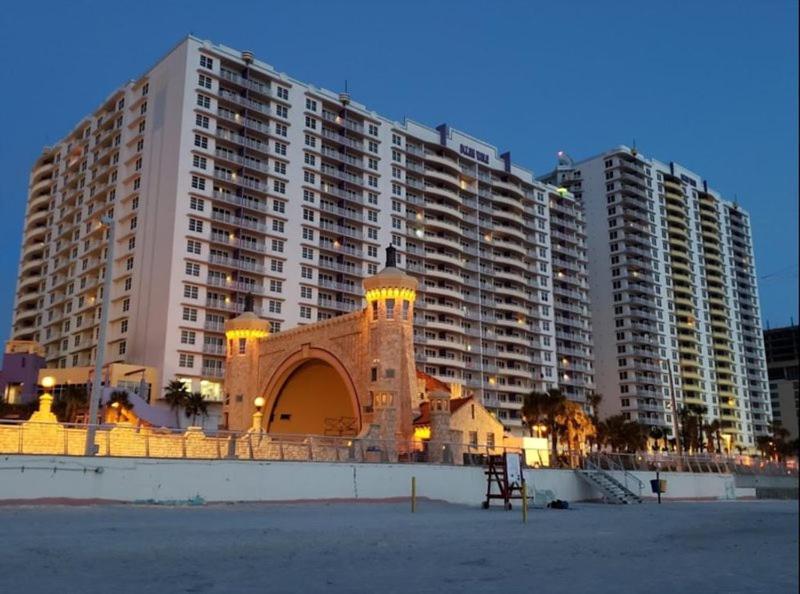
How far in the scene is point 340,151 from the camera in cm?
9019

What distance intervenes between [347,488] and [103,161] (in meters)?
68.7

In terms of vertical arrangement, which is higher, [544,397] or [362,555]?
[544,397]

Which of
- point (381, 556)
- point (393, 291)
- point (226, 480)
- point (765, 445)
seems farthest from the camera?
point (765, 445)

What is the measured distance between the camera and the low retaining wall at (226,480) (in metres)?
25.6

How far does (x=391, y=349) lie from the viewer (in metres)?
42.2

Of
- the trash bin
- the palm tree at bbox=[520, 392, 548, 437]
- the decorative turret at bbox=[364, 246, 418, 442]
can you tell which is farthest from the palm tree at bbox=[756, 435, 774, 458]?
the decorative turret at bbox=[364, 246, 418, 442]

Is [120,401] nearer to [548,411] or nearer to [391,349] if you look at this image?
[391,349]

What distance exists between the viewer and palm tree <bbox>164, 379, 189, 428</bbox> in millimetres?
66562

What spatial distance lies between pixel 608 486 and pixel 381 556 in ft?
105

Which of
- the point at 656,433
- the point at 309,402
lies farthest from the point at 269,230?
the point at 656,433

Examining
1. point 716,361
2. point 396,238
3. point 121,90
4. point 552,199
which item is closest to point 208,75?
point 121,90

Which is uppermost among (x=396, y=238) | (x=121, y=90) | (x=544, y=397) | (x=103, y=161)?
(x=121, y=90)

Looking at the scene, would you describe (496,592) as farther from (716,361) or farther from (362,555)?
(716,361)

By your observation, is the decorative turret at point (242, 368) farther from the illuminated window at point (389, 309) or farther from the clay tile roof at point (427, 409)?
the illuminated window at point (389, 309)
